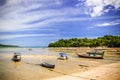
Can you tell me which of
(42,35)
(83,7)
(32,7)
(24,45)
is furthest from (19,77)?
(83,7)

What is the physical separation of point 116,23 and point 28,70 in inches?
102

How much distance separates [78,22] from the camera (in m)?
5.39

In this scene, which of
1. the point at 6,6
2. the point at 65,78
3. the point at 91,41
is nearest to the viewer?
the point at 6,6

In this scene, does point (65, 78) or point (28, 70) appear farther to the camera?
point (28, 70)

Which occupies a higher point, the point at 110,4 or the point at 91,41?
the point at 110,4

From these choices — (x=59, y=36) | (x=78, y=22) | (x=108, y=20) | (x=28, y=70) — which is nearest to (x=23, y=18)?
(x=59, y=36)

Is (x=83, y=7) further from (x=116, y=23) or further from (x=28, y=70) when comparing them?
(x=28, y=70)

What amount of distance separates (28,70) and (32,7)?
1913 mm

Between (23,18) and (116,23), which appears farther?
(116,23)

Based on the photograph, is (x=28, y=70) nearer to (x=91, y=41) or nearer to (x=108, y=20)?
(x=91, y=41)

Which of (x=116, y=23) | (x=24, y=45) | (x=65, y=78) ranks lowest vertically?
(x=65, y=78)

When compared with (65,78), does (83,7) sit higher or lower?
higher

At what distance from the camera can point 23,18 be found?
17.0 ft

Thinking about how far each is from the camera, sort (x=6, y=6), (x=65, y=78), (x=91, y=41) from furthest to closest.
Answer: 1. (x=91, y=41)
2. (x=65, y=78)
3. (x=6, y=6)
